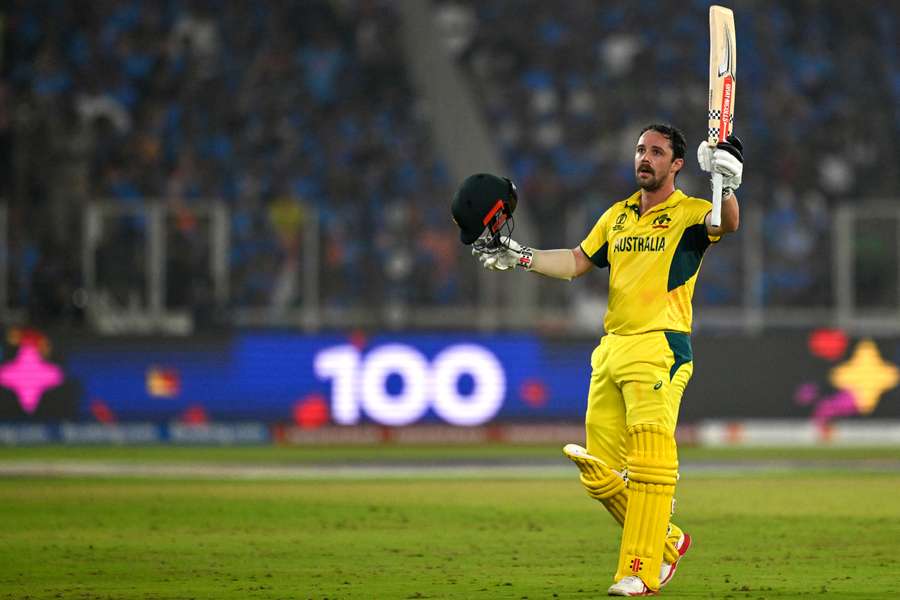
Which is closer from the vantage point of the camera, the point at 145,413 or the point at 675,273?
the point at 675,273

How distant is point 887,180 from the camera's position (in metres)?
24.6

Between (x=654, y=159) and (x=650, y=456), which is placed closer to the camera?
(x=650, y=456)

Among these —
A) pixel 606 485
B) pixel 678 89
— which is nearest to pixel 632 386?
pixel 606 485

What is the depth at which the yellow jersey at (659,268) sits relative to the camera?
7934 millimetres

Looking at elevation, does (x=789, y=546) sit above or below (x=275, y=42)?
below

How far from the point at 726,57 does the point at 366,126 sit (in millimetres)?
17238

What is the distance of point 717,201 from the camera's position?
25.0 ft

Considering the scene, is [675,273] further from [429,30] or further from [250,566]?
[429,30]

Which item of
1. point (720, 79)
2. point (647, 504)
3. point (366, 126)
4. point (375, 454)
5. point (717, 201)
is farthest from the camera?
point (366, 126)

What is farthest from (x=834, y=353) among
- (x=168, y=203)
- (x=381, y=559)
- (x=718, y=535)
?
(x=381, y=559)

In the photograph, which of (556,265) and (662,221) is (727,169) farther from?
(556,265)

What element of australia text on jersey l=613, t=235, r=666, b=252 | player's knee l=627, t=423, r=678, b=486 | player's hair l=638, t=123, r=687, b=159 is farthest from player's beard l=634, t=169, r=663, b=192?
player's knee l=627, t=423, r=678, b=486

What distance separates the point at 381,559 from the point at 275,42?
58.4ft

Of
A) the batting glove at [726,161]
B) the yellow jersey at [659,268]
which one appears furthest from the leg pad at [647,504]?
the batting glove at [726,161]
